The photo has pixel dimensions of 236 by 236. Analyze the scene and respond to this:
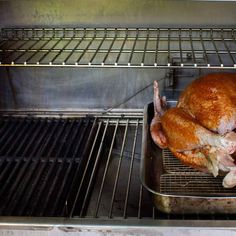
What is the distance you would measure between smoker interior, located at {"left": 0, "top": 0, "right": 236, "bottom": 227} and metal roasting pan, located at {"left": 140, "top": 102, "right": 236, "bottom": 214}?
10 cm

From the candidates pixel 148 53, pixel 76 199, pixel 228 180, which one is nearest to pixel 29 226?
pixel 76 199

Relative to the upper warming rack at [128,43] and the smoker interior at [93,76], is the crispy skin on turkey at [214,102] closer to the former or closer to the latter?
the smoker interior at [93,76]

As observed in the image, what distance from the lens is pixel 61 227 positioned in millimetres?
1029

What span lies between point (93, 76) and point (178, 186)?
67cm

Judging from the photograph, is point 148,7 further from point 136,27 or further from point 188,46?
point 188,46

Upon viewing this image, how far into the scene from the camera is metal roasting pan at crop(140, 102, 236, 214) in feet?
3.51

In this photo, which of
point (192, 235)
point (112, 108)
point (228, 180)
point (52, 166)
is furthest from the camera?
point (112, 108)

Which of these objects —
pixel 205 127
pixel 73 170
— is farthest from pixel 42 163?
pixel 205 127

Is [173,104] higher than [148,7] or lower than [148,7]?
lower

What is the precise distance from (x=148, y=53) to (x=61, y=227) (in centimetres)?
84

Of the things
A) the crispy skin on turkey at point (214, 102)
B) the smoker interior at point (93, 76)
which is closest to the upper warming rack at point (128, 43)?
the smoker interior at point (93, 76)

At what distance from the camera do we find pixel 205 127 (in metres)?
1.25

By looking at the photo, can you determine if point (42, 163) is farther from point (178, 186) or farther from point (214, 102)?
point (214, 102)

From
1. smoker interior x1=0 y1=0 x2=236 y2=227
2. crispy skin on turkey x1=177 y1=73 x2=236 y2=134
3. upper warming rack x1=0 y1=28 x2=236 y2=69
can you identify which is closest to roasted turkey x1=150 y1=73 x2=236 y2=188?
crispy skin on turkey x1=177 y1=73 x2=236 y2=134
